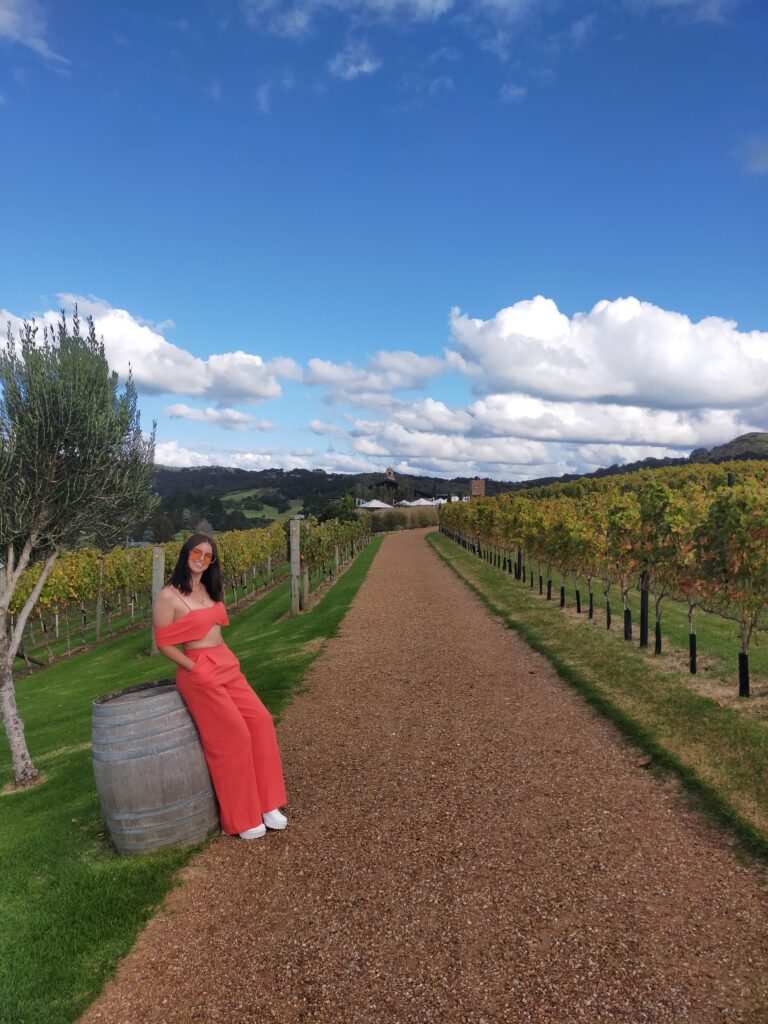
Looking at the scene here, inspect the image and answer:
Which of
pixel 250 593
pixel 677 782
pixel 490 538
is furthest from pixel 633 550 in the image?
pixel 250 593

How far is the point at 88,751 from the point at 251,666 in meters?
4.33

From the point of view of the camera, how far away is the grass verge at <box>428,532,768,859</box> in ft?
19.2

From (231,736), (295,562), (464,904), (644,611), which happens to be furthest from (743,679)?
(295,562)

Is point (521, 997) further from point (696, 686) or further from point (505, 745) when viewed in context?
point (696, 686)

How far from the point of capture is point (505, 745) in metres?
7.54

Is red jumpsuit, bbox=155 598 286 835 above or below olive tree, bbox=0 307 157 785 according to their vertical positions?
Answer: below

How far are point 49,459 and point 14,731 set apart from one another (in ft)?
12.4

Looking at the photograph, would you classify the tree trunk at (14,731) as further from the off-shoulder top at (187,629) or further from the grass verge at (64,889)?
the off-shoulder top at (187,629)

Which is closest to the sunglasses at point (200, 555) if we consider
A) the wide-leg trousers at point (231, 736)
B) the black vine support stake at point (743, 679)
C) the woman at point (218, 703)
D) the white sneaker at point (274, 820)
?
the woman at point (218, 703)

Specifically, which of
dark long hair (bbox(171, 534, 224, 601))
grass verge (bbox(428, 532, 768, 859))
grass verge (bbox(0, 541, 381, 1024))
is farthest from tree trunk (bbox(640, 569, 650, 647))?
dark long hair (bbox(171, 534, 224, 601))

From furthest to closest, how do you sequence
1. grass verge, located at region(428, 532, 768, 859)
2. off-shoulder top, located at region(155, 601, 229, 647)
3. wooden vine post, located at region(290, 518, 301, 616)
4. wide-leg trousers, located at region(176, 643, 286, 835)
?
wooden vine post, located at region(290, 518, 301, 616) < grass verge, located at region(428, 532, 768, 859) < off-shoulder top, located at region(155, 601, 229, 647) < wide-leg trousers, located at region(176, 643, 286, 835)

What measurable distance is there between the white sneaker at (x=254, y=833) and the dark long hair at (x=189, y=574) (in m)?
2.06

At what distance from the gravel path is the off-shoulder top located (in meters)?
1.82

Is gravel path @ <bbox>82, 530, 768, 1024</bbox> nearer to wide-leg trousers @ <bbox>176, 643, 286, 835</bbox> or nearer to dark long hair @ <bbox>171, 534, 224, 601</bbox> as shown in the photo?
wide-leg trousers @ <bbox>176, 643, 286, 835</bbox>
